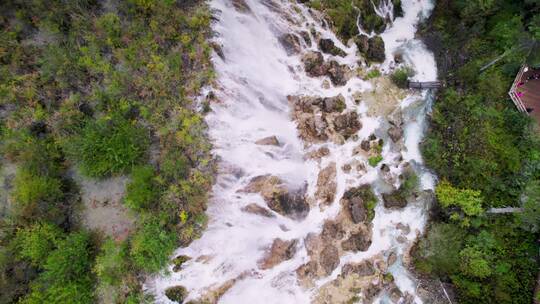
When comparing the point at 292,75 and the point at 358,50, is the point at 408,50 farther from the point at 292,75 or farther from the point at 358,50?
the point at 292,75

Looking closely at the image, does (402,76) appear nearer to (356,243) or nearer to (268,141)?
(268,141)

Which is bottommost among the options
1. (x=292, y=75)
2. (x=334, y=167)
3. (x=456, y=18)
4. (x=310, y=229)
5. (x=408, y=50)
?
(x=310, y=229)

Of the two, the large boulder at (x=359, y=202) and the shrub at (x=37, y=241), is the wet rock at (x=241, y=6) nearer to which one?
the large boulder at (x=359, y=202)

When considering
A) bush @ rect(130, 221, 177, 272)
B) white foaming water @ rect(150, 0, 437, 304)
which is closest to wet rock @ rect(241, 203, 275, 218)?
white foaming water @ rect(150, 0, 437, 304)

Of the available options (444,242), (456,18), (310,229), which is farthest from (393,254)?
(456,18)

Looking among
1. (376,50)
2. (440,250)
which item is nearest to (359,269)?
(440,250)

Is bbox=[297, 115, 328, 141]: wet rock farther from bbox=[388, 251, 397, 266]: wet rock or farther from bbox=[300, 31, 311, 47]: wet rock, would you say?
bbox=[388, 251, 397, 266]: wet rock

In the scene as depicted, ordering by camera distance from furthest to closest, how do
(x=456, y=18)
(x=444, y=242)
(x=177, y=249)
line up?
(x=456, y=18)
(x=444, y=242)
(x=177, y=249)
